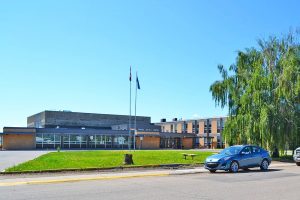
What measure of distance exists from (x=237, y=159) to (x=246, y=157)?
908 millimetres

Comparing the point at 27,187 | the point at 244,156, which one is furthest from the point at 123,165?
the point at 27,187

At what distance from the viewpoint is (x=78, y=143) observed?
68875 millimetres

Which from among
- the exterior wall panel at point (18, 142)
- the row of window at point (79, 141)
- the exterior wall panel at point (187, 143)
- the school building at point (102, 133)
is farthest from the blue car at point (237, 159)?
the exterior wall panel at point (187, 143)

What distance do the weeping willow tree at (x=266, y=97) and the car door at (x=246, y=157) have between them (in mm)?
9518

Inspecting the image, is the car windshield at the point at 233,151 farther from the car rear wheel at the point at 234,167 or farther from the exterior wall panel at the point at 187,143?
the exterior wall panel at the point at 187,143

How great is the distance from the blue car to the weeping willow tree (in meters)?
8.92

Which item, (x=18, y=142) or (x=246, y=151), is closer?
(x=246, y=151)

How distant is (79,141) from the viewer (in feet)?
226

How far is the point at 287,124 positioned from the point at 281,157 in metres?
3.79

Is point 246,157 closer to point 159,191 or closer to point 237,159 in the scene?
point 237,159

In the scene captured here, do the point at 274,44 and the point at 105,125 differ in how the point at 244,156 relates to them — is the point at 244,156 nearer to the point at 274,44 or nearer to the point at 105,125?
the point at 274,44

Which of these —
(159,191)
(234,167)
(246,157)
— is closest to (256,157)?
(246,157)

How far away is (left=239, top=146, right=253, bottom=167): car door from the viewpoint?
2234 centimetres

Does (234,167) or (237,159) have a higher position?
(237,159)
